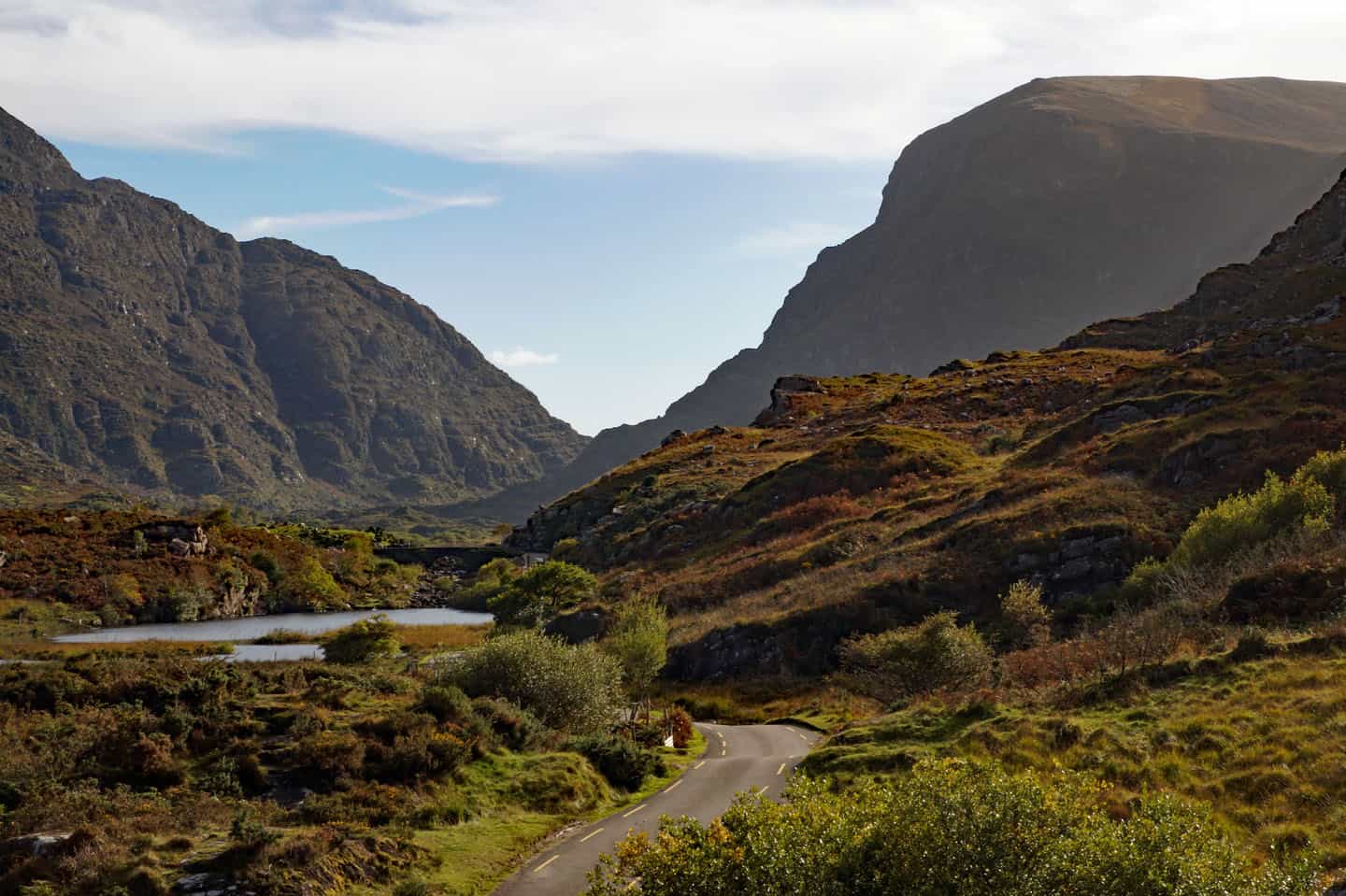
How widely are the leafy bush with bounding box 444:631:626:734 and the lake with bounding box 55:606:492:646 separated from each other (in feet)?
123

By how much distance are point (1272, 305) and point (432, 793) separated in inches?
4438

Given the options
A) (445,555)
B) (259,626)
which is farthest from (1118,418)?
(445,555)

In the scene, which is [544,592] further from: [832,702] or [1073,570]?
[1073,570]

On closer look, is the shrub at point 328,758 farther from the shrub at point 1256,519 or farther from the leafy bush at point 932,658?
the shrub at point 1256,519

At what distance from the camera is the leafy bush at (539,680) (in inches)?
1467

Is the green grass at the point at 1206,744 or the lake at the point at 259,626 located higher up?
the green grass at the point at 1206,744

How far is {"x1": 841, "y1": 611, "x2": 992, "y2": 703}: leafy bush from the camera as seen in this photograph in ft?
139

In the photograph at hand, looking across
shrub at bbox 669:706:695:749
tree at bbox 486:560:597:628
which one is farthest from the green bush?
tree at bbox 486:560:597:628

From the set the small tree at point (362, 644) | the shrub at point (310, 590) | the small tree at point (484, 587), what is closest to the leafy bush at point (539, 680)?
the small tree at point (362, 644)

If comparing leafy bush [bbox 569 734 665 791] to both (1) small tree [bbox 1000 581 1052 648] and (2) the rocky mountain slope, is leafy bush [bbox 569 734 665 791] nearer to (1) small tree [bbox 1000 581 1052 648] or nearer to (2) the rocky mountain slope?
(1) small tree [bbox 1000 581 1052 648]

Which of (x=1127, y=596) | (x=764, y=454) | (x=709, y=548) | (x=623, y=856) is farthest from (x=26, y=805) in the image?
(x=764, y=454)

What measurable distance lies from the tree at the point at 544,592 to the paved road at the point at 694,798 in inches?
1281

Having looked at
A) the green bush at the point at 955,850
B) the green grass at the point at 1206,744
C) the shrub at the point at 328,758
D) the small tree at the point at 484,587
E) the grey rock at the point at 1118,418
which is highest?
the grey rock at the point at 1118,418

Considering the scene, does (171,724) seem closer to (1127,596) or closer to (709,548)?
(1127,596)
